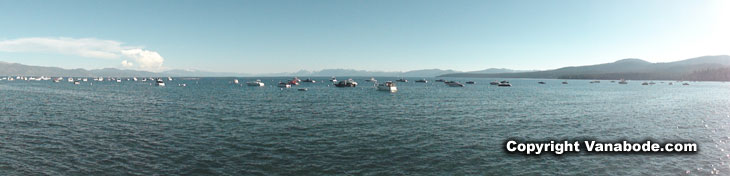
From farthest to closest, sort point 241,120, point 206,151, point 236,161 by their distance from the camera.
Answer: point 241,120 → point 206,151 → point 236,161

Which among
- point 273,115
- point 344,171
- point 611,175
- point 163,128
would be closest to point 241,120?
point 273,115

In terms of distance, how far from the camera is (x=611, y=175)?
1952cm

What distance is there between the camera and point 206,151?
2441 centimetres

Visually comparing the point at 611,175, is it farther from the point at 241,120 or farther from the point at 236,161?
the point at 241,120

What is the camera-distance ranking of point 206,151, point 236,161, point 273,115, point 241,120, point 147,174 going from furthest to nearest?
1. point 273,115
2. point 241,120
3. point 206,151
4. point 236,161
5. point 147,174

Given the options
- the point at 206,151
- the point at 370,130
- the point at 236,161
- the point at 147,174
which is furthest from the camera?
the point at 370,130

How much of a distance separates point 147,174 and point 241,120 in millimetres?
21857

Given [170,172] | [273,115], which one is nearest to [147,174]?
[170,172]

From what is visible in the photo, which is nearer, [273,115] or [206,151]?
[206,151]

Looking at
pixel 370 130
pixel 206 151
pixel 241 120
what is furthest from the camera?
pixel 241 120

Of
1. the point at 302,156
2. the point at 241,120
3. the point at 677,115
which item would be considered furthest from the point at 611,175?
the point at 677,115

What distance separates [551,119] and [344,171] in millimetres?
34496

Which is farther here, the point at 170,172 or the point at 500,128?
the point at 500,128

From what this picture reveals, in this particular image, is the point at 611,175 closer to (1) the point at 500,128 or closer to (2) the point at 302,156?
(1) the point at 500,128
